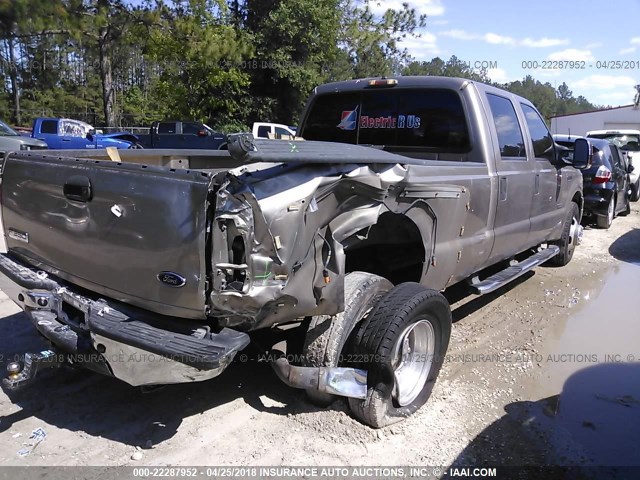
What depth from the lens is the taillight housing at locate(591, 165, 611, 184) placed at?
34.6ft

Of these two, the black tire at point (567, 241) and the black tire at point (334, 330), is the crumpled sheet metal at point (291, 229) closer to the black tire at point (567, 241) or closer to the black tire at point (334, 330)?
the black tire at point (334, 330)

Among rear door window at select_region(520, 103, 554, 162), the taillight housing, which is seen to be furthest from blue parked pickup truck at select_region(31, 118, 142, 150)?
rear door window at select_region(520, 103, 554, 162)

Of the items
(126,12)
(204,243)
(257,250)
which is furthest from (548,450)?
(126,12)

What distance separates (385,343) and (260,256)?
1058 mm

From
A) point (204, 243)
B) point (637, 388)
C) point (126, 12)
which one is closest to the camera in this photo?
point (204, 243)

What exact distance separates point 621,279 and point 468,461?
17.9ft

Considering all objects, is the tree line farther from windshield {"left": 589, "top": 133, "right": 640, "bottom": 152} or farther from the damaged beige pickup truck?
the damaged beige pickup truck

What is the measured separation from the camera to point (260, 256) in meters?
2.64

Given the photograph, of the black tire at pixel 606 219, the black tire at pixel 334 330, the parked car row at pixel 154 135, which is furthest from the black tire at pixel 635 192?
the black tire at pixel 334 330

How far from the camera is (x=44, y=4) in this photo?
16031mm

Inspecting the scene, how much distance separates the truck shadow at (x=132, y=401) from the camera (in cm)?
341

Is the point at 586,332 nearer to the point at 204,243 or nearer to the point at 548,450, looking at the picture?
the point at 548,450

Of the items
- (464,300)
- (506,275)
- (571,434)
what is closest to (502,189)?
(506,275)

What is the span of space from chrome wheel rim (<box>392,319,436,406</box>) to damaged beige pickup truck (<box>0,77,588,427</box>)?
12 mm
